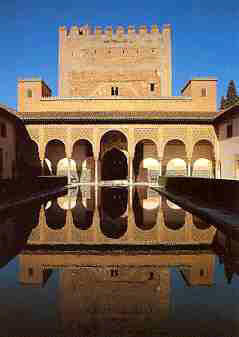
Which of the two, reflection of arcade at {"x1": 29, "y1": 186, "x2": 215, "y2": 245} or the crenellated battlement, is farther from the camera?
the crenellated battlement

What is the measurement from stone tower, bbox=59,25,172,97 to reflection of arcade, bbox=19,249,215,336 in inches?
1149

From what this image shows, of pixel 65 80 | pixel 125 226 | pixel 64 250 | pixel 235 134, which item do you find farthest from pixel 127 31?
pixel 64 250

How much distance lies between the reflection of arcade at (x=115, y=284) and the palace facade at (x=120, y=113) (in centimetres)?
1952

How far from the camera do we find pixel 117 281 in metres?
4.00

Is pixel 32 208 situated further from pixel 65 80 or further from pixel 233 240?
pixel 65 80

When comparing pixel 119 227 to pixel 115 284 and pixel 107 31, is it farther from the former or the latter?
pixel 107 31

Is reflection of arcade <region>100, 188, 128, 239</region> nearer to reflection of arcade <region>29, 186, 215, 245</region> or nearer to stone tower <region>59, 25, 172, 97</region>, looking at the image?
reflection of arcade <region>29, 186, 215, 245</region>

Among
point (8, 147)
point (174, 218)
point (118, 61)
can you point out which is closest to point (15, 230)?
point (174, 218)

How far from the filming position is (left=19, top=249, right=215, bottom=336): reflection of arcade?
9.48ft

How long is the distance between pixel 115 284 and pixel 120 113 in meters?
22.0

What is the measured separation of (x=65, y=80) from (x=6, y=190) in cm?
2437

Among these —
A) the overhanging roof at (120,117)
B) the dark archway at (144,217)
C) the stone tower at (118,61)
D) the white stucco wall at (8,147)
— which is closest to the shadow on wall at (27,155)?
the white stucco wall at (8,147)

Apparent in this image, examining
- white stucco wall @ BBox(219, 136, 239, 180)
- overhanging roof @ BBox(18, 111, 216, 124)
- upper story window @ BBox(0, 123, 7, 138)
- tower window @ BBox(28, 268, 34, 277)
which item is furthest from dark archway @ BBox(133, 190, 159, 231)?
overhanging roof @ BBox(18, 111, 216, 124)

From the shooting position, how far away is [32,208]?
11070 millimetres
